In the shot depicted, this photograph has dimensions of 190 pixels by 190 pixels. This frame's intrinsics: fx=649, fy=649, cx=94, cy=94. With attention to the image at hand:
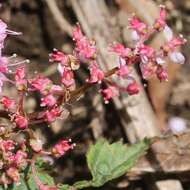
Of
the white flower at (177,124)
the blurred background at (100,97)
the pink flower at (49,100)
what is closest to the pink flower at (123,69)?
the pink flower at (49,100)

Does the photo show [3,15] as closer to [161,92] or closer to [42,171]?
[161,92]

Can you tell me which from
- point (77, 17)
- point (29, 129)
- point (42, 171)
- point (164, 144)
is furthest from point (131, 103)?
point (29, 129)

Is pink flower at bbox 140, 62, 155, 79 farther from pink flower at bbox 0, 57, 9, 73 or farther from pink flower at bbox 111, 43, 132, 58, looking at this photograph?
pink flower at bbox 0, 57, 9, 73

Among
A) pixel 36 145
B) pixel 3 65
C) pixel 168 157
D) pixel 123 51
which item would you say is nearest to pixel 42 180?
pixel 36 145

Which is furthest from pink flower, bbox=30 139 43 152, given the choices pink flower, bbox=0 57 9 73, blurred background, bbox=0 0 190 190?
blurred background, bbox=0 0 190 190

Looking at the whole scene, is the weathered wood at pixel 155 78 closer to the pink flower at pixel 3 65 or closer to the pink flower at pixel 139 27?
the pink flower at pixel 139 27

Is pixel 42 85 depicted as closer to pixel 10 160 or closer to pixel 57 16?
pixel 10 160
